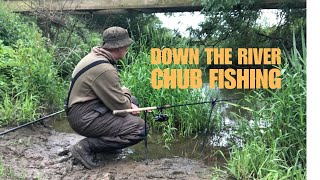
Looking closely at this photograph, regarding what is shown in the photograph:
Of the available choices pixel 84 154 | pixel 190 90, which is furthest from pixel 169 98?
pixel 84 154

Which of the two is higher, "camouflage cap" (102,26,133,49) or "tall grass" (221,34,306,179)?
"camouflage cap" (102,26,133,49)

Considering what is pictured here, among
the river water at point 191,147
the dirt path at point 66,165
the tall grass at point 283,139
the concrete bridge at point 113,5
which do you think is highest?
the concrete bridge at point 113,5

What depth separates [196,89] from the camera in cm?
590

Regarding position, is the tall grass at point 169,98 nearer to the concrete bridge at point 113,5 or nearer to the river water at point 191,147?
the river water at point 191,147

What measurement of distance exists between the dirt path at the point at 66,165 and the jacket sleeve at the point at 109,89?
2.28 ft

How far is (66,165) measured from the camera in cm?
423

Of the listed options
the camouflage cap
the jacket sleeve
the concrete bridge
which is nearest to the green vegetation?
the concrete bridge

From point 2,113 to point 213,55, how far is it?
5640 millimetres

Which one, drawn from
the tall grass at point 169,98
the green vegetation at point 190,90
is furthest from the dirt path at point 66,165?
the tall grass at point 169,98

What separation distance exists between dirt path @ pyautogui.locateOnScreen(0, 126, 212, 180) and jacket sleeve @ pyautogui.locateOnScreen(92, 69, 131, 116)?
2.28 feet

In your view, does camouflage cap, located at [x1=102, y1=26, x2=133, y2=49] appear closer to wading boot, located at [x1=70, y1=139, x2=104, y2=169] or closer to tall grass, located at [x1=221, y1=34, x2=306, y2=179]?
wading boot, located at [x1=70, y1=139, x2=104, y2=169]

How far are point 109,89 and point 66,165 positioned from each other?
0.95m

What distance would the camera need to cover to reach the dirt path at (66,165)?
13.0 ft

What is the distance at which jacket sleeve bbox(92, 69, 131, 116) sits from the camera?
4.08 metres
